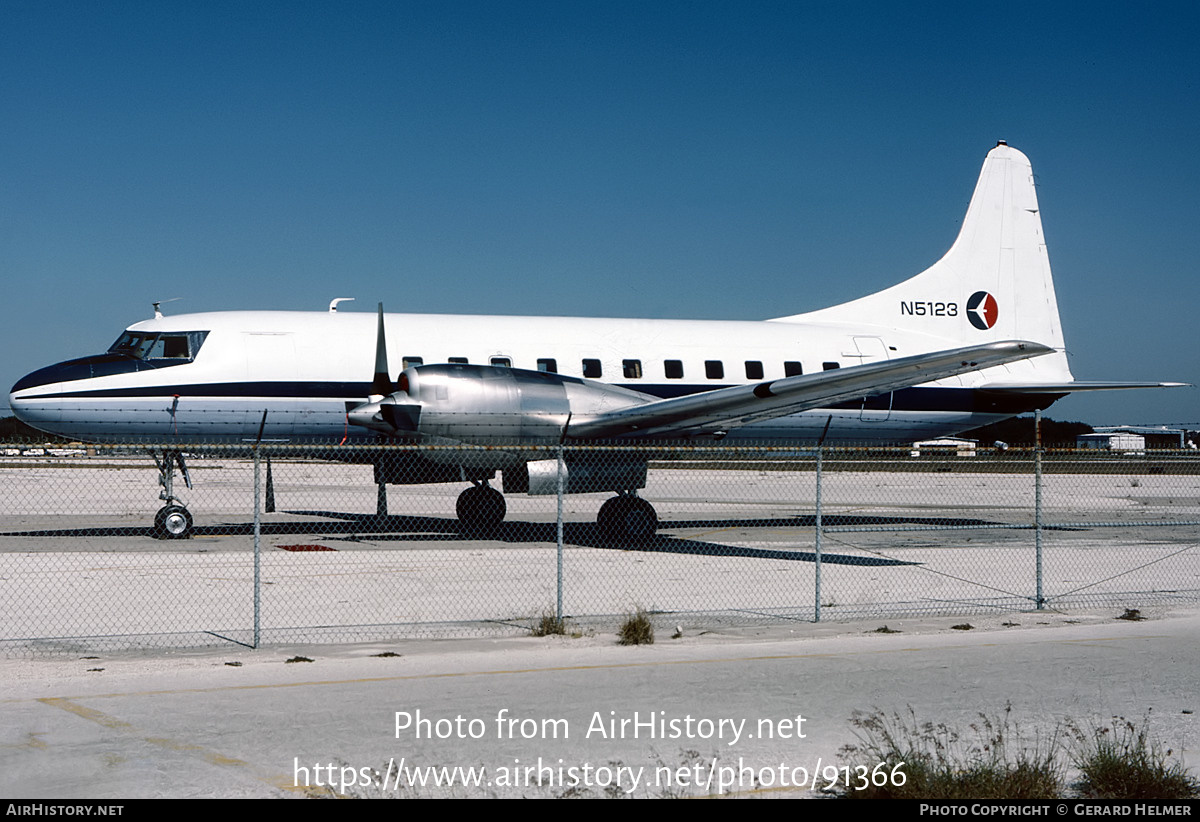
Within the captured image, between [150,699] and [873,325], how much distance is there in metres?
22.0

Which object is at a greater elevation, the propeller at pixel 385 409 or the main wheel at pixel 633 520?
the propeller at pixel 385 409

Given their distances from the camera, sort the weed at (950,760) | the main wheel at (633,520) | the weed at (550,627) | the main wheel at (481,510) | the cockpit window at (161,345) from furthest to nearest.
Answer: the main wheel at (481,510) → the cockpit window at (161,345) → the main wheel at (633,520) → the weed at (550,627) → the weed at (950,760)

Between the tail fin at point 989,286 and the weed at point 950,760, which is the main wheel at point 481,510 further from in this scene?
the weed at point 950,760

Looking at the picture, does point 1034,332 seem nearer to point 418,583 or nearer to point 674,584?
point 674,584

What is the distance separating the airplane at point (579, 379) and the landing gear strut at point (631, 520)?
0.11ft

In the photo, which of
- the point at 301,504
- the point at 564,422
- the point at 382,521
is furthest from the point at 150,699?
the point at 301,504

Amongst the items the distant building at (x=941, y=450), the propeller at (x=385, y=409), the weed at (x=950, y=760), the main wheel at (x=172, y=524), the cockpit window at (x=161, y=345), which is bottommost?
the weed at (x=950, y=760)

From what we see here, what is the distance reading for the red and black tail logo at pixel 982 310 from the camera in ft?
93.5

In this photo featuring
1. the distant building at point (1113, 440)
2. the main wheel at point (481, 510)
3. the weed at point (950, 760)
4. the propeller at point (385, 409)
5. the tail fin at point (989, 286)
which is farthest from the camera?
the distant building at point (1113, 440)

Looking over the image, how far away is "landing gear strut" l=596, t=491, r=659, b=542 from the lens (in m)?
20.1

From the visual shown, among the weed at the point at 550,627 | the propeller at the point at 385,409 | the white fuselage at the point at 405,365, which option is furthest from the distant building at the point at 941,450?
the propeller at the point at 385,409

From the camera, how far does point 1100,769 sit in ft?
20.4

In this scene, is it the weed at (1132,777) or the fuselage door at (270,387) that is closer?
the weed at (1132,777)

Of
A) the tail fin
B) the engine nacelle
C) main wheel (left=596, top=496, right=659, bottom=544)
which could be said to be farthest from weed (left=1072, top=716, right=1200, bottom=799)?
the tail fin
